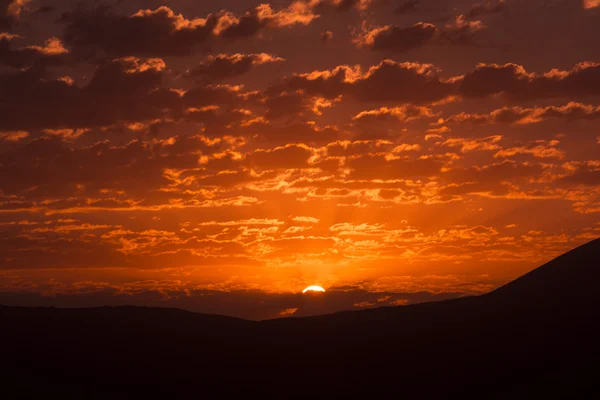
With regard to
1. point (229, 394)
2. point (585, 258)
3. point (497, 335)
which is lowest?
point (229, 394)

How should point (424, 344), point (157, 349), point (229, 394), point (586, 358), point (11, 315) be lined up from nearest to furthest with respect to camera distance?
1. point (586, 358)
2. point (229, 394)
3. point (424, 344)
4. point (157, 349)
5. point (11, 315)

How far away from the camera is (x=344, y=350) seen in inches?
3787

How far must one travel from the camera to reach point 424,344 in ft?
304

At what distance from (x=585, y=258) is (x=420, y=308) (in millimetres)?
24733

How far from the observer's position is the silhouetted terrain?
81.2 metres

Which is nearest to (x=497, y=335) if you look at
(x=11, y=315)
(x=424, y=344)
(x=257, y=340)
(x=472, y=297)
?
(x=424, y=344)

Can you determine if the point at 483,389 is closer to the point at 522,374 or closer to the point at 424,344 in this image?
the point at 522,374

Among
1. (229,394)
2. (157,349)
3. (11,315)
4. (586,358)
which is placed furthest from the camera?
(11,315)

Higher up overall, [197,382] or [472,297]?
[472,297]

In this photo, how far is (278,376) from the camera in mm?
90562

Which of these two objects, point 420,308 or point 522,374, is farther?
point 420,308

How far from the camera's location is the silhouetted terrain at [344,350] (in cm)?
8125

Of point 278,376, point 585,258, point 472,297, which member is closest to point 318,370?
point 278,376

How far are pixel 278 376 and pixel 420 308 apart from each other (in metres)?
26.6
